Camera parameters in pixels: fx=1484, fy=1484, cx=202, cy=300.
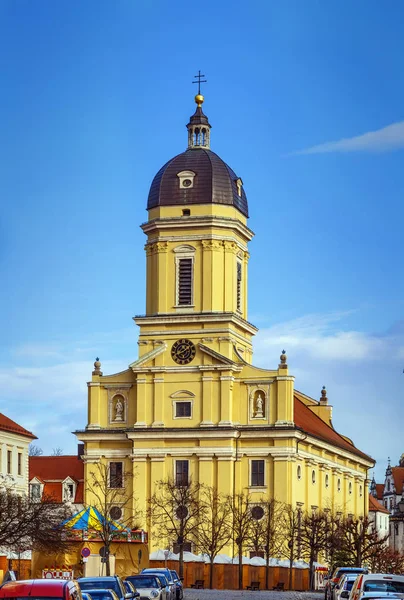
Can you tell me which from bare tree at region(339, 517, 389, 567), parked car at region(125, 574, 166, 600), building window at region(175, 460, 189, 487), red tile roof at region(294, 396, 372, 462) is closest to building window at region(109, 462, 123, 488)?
building window at region(175, 460, 189, 487)

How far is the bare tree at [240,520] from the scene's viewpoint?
339 feet

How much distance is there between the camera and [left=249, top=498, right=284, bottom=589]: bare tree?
105812 mm

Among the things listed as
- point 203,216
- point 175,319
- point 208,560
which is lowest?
point 208,560

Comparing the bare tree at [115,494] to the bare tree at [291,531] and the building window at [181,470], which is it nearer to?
the building window at [181,470]

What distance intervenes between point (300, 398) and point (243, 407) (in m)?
38.8

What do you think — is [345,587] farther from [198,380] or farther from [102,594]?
[198,380]

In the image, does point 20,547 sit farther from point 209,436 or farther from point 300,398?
point 300,398

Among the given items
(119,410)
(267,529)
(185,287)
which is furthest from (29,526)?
(185,287)

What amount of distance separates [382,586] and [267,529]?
6502 centimetres

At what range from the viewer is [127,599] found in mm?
39719

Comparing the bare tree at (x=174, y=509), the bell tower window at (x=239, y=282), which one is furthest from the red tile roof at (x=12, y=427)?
the bell tower window at (x=239, y=282)

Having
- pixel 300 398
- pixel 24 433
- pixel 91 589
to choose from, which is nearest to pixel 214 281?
pixel 24 433

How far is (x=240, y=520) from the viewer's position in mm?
104688

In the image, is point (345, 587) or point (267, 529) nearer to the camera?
point (345, 587)
